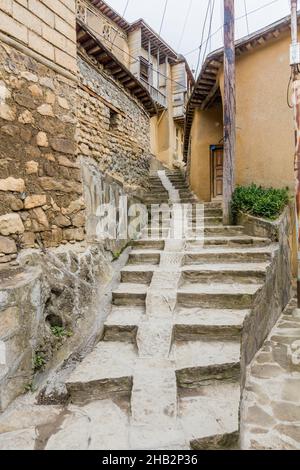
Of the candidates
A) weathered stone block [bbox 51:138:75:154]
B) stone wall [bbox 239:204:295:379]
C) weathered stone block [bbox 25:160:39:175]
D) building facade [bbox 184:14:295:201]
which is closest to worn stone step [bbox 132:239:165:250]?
stone wall [bbox 239:204:295:379]

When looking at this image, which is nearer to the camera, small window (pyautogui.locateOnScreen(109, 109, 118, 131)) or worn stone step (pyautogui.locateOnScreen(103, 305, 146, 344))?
worn stone step (pyautogui.locateOnScreen(103, 305, 146, 344))

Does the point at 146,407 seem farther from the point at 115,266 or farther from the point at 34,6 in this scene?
the point at 34,6

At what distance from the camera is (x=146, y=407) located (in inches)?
87.9

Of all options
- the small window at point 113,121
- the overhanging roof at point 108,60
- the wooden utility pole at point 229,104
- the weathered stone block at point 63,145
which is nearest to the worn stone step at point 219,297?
the weathered stone block at point 63,145

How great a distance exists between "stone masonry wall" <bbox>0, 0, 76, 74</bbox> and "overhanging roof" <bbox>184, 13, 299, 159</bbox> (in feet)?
13.8

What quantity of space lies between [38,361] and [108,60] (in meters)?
8.33

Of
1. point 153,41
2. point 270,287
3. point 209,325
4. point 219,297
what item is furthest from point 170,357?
point 153,41

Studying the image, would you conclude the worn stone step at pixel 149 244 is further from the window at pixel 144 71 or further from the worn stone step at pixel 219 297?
the window at pixel 144 71

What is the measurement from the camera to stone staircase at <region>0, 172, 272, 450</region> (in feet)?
6.73

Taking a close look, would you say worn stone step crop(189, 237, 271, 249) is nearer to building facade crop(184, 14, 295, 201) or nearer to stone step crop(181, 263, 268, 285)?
stone step crop(181, 263, 268, 285)

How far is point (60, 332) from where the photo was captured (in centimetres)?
287

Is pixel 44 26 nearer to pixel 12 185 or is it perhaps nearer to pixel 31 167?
pixel 31 167

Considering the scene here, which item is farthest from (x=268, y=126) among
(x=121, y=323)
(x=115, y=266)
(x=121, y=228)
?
(x=121, y=323)

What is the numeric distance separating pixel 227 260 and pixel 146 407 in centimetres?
256
